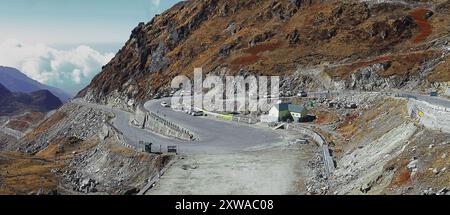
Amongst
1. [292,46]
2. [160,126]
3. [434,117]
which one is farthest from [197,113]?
[434,117]

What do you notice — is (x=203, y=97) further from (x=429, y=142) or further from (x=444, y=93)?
(x=429, y=142)

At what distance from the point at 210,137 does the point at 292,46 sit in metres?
55.6

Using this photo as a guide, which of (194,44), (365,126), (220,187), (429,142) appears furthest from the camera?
(194,44)

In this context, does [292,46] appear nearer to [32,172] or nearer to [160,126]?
[160,126]

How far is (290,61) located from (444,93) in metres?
41.6

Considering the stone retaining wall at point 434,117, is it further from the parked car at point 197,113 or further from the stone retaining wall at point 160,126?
the parked car at point 197,113

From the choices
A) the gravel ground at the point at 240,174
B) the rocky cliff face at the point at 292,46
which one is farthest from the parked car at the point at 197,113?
the gravel ground at the point at 240,174

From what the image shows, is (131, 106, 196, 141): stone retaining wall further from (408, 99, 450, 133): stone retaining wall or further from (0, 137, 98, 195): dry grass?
(408, 99, 450, 133): stone retaining wall

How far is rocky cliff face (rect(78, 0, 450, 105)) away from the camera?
86.9 m

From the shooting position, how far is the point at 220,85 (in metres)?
106

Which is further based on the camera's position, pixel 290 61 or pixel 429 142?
pixel 290 61

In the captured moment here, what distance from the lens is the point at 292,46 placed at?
112 metres

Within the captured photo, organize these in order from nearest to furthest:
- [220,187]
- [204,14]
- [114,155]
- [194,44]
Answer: [220,187] < [114,155] < [194,44] < [204,14]
